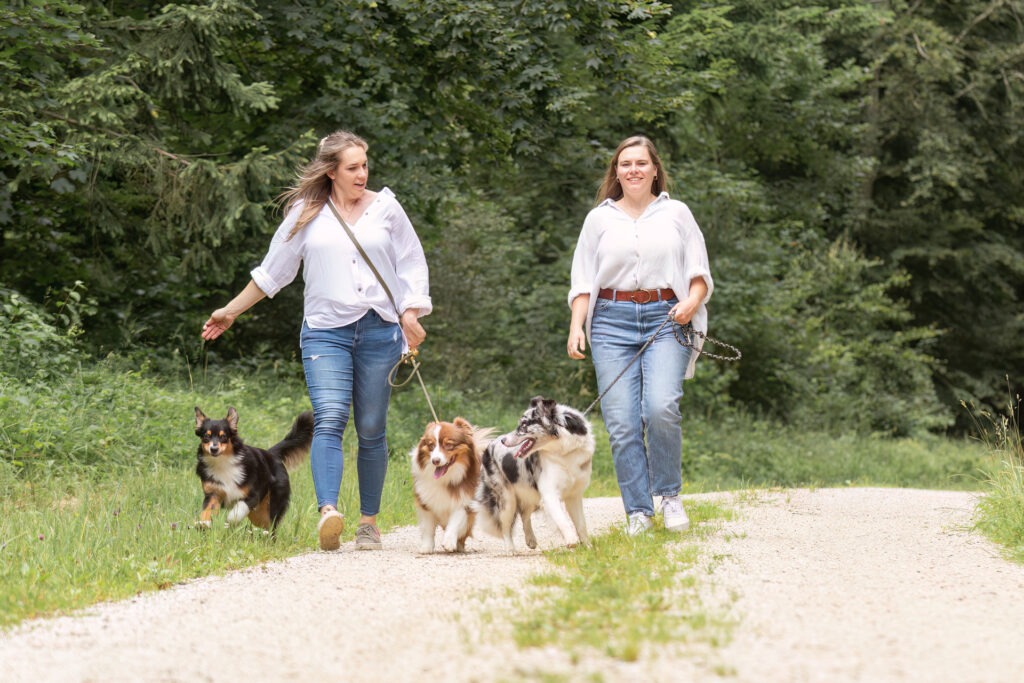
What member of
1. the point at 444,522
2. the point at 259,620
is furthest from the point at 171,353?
the point at 259,620

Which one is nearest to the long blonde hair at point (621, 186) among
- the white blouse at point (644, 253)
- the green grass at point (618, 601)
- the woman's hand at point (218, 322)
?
the white blouse at point (644, 253)

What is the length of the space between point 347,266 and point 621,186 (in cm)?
188

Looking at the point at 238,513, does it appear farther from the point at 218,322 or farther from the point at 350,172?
the point at 350,172

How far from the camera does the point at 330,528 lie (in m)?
6.86

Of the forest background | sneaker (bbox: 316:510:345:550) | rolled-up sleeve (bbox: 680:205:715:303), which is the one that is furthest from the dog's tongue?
the forest background

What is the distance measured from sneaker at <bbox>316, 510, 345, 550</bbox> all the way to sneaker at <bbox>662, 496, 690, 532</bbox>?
6.42ft

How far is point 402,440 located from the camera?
13305 millimetres

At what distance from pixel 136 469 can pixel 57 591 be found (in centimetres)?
424

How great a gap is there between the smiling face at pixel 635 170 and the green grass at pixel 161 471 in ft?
6.91

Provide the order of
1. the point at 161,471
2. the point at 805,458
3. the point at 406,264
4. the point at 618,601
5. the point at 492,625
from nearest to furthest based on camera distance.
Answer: the point at 492,625, the point at 618,601, the point at 406,264, the point at 161,471, the point at 805,458

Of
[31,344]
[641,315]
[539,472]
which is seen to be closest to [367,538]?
[539,472]

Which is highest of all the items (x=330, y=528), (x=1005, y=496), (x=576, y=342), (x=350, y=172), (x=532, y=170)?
(x=532, y=170)

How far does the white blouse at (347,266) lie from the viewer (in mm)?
6902

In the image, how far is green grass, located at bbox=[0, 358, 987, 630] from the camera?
625cm
